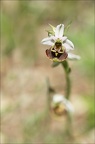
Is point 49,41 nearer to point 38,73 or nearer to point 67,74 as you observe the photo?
point 67,74

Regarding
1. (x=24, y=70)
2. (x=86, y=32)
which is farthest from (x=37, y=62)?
(x=86, y=32)

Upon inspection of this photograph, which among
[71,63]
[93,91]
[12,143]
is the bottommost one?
[12,143]

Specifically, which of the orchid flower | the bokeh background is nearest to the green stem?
the orchid flower

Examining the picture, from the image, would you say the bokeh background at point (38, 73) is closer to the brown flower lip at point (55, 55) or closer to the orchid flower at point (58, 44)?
the orchid flower at point (58, 44)

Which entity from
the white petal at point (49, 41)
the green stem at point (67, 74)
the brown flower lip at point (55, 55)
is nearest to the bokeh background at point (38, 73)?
the green stem at point (67, 74)

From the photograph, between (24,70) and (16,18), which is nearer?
(24,70)

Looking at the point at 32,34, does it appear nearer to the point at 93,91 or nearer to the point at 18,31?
the point at 18,31
